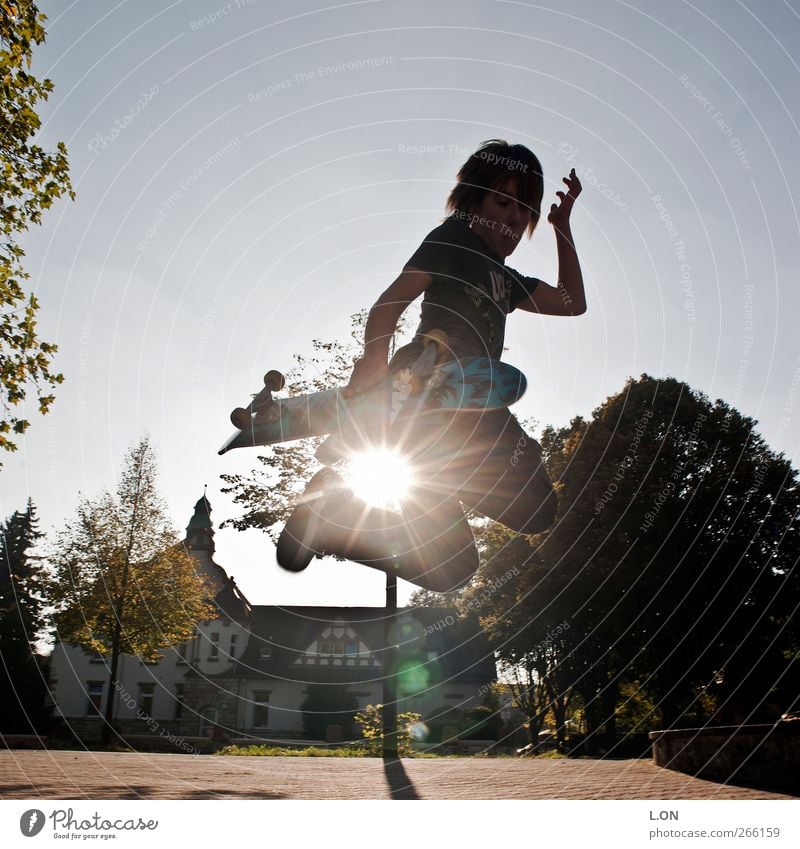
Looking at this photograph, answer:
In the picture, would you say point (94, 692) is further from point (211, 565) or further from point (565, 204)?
point (565, 204)


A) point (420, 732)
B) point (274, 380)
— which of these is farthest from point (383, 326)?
point (420, 732)

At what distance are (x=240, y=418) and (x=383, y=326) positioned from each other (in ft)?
4.36

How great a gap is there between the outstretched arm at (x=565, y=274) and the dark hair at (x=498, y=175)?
27 centimetres

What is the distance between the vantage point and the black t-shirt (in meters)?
4.67

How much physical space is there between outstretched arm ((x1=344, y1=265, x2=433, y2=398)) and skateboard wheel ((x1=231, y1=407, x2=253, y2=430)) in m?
1.00

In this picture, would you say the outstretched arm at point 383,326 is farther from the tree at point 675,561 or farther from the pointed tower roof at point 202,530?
the pointed tower roof at point 202,530

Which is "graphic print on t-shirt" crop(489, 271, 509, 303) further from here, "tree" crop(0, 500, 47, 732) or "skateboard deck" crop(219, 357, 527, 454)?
"tree" crop(0, 500, 47, 732)

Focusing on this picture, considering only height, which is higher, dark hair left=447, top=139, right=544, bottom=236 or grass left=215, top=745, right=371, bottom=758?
dark hair left=447, top=139, right=544, bottom=236

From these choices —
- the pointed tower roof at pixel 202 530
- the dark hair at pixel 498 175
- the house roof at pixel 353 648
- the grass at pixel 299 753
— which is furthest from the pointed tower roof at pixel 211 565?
the dark hair at pixel 498 175

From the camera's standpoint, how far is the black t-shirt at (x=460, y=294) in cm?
467

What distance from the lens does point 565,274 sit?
570cm

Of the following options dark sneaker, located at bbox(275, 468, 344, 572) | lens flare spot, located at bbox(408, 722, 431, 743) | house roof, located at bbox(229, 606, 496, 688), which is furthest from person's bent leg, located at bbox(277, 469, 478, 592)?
house roof, located at bbox(229, 606, 496, 688)
